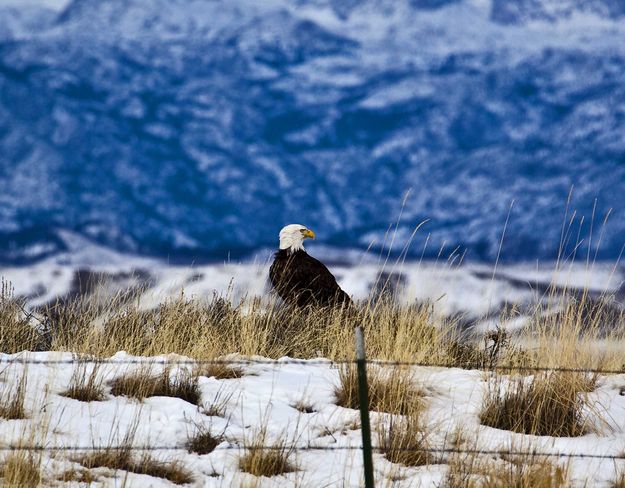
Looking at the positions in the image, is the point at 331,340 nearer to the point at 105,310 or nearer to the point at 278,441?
the point at 105,310

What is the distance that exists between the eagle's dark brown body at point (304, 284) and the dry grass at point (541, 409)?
126 inches

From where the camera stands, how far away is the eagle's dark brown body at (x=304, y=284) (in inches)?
358

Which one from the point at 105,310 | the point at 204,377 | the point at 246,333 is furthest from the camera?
the point at 105,310

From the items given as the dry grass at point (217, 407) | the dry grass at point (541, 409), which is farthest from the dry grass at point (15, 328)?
the dry grass at point (541, 409)

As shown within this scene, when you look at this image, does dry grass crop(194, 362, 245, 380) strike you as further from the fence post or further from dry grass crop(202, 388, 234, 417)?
the fence post

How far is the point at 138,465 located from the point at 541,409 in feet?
8.40

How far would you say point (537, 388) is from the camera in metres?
5.96

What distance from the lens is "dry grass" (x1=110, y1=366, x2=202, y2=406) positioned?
593cm

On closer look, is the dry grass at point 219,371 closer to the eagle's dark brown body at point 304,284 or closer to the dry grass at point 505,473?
the dry grass at point 505,473

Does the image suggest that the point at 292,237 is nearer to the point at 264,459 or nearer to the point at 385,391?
the point at 385,391

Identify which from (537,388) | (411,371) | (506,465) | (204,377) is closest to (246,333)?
(204,377)

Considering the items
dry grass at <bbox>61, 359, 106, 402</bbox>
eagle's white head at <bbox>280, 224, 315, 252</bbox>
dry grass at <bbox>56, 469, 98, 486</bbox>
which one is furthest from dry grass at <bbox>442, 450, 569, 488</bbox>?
eagle's white head at <bbox>280, 224, 315, 252</bbox>

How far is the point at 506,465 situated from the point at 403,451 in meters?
0.56

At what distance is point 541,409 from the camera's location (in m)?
5.90
